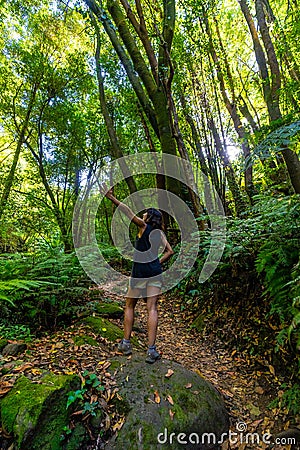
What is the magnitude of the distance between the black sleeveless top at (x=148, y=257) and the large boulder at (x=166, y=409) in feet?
3.59

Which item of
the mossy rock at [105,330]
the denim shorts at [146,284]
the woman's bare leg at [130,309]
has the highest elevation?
the denim shorts at [146,284]

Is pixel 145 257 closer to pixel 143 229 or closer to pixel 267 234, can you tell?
pixel 143 229

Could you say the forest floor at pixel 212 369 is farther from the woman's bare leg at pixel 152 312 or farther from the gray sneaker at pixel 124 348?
the woman's bare leg at pixel 152 312

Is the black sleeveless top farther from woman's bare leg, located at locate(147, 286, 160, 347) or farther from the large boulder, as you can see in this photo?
the large boulder

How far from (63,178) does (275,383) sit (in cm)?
1422

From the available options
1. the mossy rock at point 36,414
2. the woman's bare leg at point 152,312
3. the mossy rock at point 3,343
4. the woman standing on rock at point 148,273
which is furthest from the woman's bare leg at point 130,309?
the mossy rock at point 3,343

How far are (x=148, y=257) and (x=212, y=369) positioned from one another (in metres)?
1.98

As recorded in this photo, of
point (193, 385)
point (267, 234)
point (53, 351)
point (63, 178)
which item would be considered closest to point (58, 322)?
point (53, 351)

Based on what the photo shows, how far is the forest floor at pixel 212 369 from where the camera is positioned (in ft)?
9.63

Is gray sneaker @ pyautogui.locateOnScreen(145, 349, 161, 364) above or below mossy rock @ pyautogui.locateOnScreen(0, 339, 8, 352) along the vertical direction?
below

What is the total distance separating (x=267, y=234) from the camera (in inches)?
167

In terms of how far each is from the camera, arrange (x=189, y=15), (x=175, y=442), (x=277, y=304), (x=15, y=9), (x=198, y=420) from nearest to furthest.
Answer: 1. (x=175, y=442)
2. (x=198, y=420)
3. (x=277, y=304)
4. (x=189, y=15)
5. (x=15, y=9)

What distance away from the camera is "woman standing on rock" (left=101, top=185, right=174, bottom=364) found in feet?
11.6

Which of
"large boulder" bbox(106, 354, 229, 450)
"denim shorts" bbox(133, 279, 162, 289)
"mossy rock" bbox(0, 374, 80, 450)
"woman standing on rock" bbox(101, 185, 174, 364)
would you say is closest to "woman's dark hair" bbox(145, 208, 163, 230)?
"woman standing on rock" bbox(101, 185, 174, 364)
